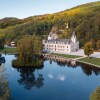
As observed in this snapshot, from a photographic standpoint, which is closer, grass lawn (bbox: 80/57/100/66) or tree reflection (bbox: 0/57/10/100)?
tree reflection (bbox: 0/57/10/100)

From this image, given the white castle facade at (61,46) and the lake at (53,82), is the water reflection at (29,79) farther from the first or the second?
the white castle facade at (61,46)

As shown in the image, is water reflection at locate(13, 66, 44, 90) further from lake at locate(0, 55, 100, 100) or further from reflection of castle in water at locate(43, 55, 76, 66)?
reflection of castle in water at locate(43, 55, 76, 66)

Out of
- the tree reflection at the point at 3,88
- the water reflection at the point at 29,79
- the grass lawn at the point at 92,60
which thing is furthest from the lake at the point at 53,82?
the grass lawn at the point at 92,60

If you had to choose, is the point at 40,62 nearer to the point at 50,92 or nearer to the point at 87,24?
the point at 50,92

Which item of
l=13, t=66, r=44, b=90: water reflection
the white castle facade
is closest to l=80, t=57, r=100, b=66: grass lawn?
l=13, t=66, r=44, b=90: water reflection

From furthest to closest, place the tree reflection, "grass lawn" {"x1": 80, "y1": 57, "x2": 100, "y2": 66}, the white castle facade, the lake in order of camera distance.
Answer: the white castle facade, "grass lawn" {"x1": 80, "y1": 57, "x2": 100, "y2": 66}, the lake, the tree reflection

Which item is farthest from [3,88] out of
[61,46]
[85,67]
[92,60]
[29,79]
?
[61,46]

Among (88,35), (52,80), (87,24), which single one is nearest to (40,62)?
(52,80)

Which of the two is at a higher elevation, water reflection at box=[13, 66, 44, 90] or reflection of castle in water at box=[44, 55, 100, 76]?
reflection of castle in water at box=[44, 55, 100, 76]

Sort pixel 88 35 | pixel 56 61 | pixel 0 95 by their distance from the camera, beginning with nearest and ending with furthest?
1. pixel 0 95
2. pixel 56 61
3. pixel 88 35
